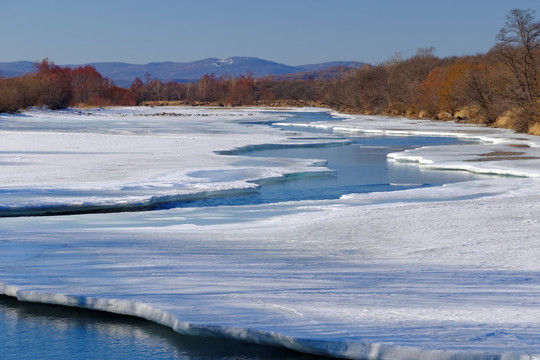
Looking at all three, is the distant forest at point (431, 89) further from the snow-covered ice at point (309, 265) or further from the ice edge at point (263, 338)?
the ice edge at point (263, 338)

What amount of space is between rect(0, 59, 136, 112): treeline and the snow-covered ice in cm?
5662

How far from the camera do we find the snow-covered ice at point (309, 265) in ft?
20.2

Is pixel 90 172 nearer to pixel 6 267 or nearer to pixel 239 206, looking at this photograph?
pixel 239 206

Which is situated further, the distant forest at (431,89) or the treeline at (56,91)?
the treeline at (56,91)

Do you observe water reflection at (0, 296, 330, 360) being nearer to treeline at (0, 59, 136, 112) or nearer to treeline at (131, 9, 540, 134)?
treeline at (131, 9, 540, 134)

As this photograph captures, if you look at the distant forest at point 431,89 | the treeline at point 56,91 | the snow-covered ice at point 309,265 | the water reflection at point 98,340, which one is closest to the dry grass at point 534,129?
the distant forest at point 431,89

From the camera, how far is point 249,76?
18575 centimetres

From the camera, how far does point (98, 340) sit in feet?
22.3

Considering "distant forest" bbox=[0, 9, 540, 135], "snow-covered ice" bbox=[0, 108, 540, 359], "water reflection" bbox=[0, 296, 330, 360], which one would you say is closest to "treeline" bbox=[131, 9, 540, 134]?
"distant forest" bbox=[0, 9, 540, 135]

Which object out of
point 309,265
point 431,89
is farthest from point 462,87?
point 309,265

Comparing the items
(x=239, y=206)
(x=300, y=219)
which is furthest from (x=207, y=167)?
(x=300, y=219)

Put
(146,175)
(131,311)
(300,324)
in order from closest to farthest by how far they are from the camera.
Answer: (300,324)
(131,311)
(146,175)

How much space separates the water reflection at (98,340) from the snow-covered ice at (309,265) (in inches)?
8.4

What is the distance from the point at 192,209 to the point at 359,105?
222ft
